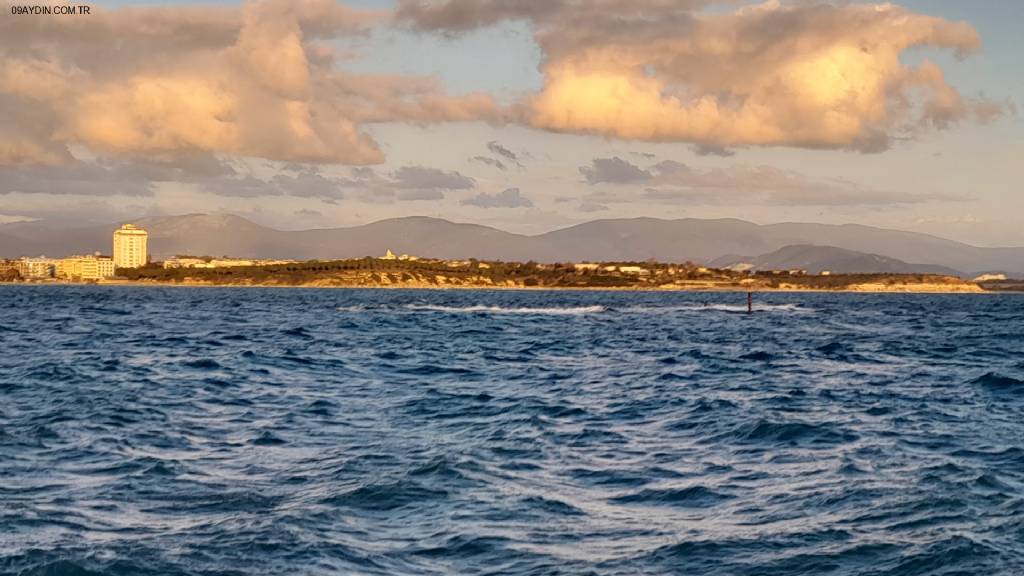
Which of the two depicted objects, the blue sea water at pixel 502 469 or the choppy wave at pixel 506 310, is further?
the choppy wave at pixel 506 310

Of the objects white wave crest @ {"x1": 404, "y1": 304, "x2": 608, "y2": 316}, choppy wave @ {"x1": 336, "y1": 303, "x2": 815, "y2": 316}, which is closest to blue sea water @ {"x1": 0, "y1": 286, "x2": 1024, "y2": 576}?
white wave crest @ {"x1": 404, "y1": 304, "x2": 608, "y2": 316}

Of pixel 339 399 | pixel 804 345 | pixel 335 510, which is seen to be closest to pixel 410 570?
pixel 335 510

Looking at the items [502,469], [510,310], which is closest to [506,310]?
[510,310]

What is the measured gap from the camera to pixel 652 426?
95.5 feet

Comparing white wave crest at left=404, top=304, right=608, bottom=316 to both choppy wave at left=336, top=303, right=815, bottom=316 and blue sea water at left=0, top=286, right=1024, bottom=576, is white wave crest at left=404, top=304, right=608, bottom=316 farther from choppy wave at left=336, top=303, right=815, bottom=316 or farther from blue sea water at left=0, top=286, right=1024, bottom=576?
blue sea water at left=0, top=286, right=1024, bottom=576

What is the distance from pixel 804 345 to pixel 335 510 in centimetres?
5554

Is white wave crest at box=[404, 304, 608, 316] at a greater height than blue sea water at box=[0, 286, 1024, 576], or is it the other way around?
blue sea water at box=[0, 286, 1024, 576]

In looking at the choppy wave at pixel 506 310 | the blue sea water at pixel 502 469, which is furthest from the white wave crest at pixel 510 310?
the blue sea water at pixel 502 469

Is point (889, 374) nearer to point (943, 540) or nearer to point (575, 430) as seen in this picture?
point (575, 430)

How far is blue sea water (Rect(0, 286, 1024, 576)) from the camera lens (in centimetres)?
1573

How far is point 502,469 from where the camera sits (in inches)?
875

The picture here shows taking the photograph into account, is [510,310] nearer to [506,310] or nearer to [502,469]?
[506,310]

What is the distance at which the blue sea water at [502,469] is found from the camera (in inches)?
619

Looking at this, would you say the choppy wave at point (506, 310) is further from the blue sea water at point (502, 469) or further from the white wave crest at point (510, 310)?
the blue sea water at point (502, 469)
